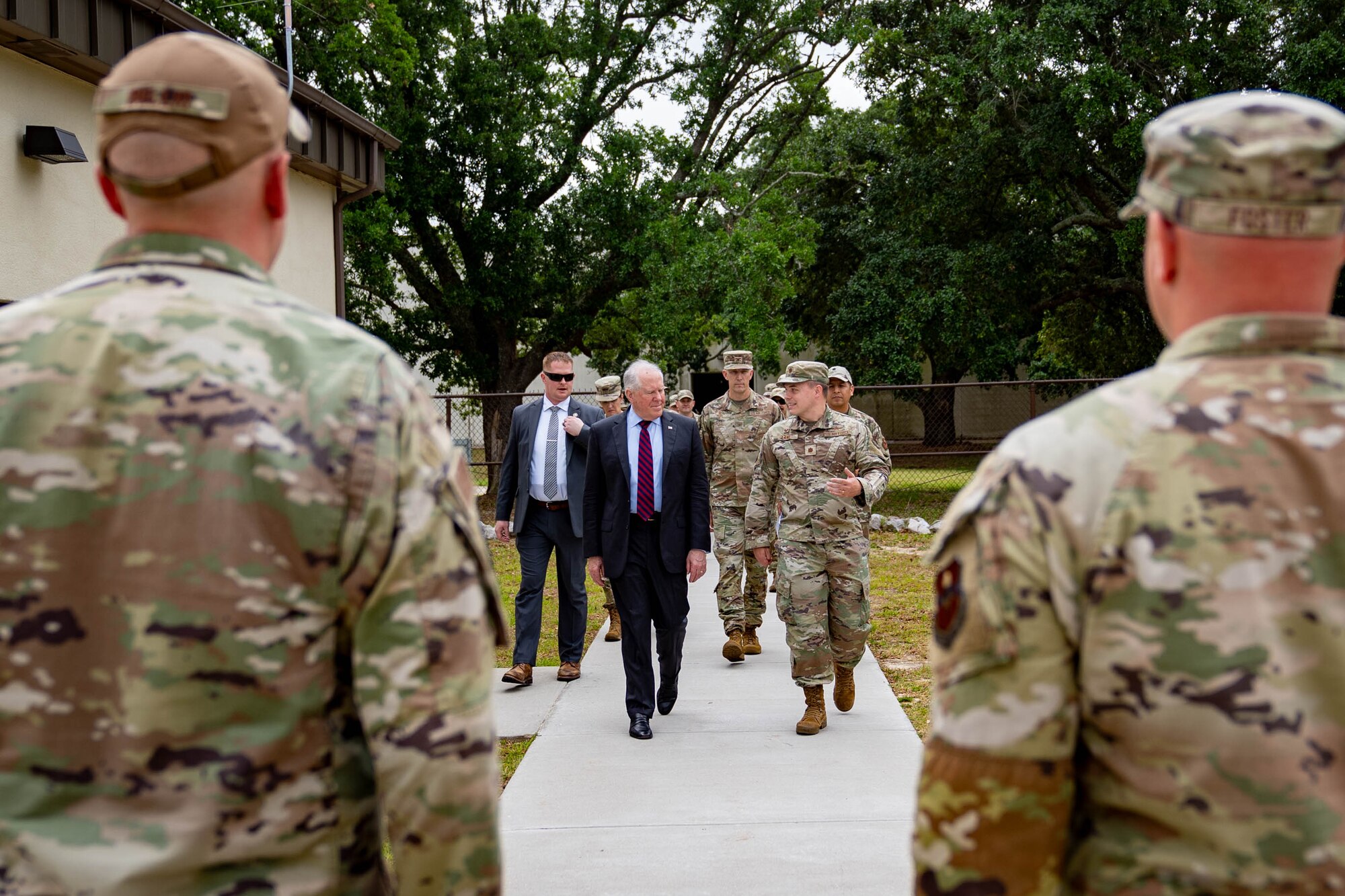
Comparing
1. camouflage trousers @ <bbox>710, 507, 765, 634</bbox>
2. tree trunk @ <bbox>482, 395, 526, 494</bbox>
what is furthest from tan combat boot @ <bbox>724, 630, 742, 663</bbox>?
tree trunk @ <bbox>482, 395, 526, 494</bbox>

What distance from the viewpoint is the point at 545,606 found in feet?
37.6

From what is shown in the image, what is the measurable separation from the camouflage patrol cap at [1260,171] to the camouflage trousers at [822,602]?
5.27 metres

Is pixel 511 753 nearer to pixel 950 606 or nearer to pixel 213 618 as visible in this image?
pixel 213 618

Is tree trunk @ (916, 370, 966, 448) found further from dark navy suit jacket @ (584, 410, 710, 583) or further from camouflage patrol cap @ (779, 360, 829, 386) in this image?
dark navy suit jacket @ (584, 410, 710, 583)

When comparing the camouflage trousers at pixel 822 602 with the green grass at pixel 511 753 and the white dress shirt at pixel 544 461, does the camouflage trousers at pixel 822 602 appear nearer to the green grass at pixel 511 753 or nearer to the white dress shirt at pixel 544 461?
the green grass at pixel 511 753

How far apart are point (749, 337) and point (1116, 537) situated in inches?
676

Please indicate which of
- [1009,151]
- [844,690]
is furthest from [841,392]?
[1009,151]

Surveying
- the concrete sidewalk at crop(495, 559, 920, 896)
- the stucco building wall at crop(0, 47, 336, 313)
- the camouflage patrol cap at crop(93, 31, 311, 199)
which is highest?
the stucco building wall at crop(0, 47, 336, 313)

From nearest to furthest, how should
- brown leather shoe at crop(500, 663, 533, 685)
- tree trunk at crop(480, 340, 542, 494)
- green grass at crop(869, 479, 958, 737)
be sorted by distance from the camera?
brown leather shoe at crop(500, 663, 533, 685), green grass at crop(869, 479, 958, 737), tree trunk at crop(480, 340, 542, 494)

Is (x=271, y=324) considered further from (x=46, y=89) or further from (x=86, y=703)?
(x=46, y=89)

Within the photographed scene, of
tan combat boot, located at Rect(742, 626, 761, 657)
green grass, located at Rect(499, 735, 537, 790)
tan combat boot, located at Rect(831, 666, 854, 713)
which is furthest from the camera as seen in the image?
tan combat boot, located at Rect(742, 626, 761, 657)

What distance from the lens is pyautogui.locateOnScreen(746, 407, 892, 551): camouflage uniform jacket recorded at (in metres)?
6.85

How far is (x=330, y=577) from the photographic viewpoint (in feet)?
5.55

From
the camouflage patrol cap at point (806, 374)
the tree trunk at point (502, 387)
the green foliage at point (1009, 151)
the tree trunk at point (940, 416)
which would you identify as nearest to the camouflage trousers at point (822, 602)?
the camouflage patrol cap at point (806, 374)
